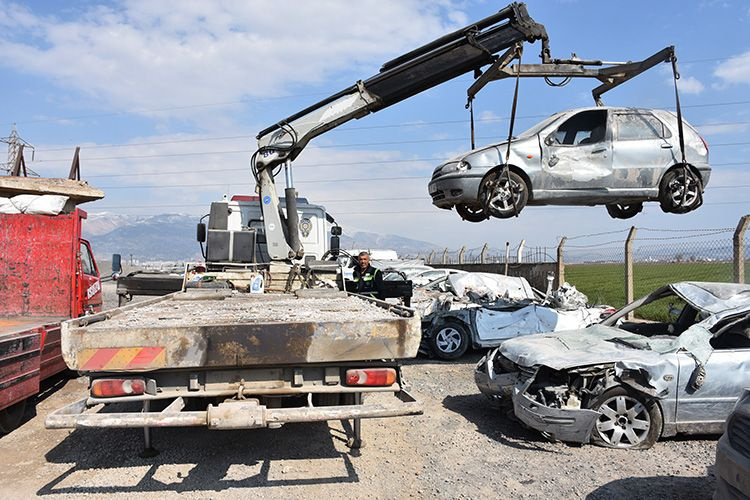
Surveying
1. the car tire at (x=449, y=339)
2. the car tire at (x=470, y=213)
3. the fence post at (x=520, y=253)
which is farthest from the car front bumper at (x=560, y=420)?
the fence post at (x=520, y=253)

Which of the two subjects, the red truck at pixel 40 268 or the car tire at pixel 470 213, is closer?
the red truck at pixel 40 268

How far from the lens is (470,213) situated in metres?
7.73

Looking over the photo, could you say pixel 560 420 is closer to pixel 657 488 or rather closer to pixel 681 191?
pixel 657 488

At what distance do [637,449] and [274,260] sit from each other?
5860 mm

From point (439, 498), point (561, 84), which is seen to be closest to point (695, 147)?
point (561, 84)

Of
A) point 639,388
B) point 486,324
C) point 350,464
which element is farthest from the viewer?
point 486,324

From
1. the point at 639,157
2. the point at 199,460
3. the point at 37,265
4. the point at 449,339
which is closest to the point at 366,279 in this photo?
the point at 449,339

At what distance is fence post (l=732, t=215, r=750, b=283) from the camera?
896 cm

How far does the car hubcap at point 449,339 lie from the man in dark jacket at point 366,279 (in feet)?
4.00

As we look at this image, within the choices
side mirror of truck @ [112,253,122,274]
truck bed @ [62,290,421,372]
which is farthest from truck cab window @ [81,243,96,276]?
truck bed @ [62,290,421,372]

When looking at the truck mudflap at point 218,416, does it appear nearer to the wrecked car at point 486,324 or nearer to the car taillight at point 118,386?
the car taillight at point 118,386

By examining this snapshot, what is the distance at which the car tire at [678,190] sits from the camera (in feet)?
23.1

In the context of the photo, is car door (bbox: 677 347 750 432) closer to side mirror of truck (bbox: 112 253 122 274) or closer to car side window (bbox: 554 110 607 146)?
car side window (bbox: 554 110 607 146)

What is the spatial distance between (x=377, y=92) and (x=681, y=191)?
4533 millimetres
